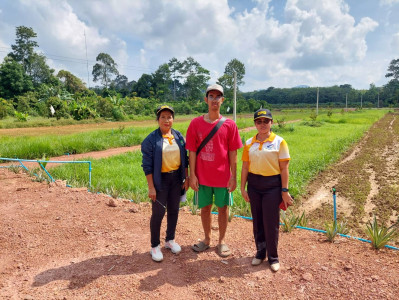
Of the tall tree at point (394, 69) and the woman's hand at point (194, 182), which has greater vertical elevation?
the tall tree at point (394, 69)

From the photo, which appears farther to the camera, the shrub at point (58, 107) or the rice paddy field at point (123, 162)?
the shrub at point (58, 107)

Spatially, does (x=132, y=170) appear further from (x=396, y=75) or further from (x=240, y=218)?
(x=396, y=75)

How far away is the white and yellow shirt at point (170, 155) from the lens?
260 centimetres

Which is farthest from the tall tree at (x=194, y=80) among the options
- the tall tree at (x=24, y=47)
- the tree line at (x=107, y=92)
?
the tall tree at (x=24, y=47)

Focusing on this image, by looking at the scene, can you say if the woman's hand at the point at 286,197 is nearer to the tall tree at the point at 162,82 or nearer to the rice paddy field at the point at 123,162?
the rice paddy field at the point at 123,162

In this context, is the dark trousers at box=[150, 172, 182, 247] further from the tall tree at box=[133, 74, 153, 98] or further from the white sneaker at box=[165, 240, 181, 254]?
the tall tree at box=[133, 74, 153, 98]

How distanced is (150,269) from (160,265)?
4.4 inches

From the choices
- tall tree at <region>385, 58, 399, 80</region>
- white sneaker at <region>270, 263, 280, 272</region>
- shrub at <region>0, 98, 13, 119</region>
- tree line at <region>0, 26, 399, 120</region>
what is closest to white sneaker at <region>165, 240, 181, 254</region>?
white sneaker at <region>270, 263, 280, 272</region>

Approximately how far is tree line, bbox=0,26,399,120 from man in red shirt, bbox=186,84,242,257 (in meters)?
10.5

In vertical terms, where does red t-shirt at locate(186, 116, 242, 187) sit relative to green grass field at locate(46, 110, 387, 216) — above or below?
above

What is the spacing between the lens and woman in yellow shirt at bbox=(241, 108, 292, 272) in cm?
242

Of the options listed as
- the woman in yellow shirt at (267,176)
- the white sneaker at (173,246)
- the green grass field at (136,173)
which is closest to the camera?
the woman in yellow shirt at (267,176)

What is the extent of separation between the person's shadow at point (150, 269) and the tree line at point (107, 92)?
36.0ft

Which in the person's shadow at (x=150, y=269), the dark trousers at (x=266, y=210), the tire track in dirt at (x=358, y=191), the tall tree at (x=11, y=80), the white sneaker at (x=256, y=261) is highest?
the tall tree at (x=11, y=80)
